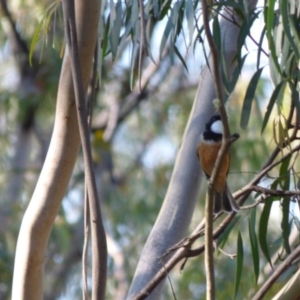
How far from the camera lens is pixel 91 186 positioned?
150cm

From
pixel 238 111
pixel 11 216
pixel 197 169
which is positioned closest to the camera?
pixel 197 169

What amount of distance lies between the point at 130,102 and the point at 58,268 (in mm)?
1489

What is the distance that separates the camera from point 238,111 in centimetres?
555

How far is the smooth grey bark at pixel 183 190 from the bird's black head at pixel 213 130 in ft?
0.31

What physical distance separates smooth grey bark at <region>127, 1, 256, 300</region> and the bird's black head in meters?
0.10

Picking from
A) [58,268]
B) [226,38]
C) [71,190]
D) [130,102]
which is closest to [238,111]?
[130,102]

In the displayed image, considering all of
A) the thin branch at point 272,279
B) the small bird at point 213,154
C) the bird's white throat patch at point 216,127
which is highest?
the bird's white throat patch at point 216,127

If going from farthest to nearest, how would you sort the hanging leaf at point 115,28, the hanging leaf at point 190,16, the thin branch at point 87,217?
the hanging leaf at point 115,28, the hanging leaf at point 190,16, the thin branch at point 87,217

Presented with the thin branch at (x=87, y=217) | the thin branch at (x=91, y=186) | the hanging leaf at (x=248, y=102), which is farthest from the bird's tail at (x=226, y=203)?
the thin branch at (x=91, y=186)

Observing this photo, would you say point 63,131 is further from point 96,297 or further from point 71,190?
point 71,190

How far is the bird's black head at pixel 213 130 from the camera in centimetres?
210

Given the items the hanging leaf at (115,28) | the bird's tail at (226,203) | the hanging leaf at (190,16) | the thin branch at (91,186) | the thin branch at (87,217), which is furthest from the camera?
the bird's tail at (226,203)

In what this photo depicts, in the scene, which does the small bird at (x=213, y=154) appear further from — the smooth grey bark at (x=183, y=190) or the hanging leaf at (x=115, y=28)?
the hanging leaf at (x=115, y=28)

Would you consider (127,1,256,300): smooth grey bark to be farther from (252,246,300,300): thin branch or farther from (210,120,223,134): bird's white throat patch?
(252,246,300,300): thin branch
